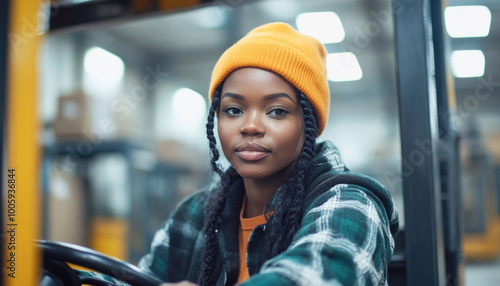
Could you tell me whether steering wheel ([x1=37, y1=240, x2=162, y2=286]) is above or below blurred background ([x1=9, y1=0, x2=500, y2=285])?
below

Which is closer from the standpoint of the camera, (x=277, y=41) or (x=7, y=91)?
(x=7, y=91)

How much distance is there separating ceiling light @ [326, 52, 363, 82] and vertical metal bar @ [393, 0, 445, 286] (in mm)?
5786

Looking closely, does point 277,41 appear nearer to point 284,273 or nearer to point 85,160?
point 284,273

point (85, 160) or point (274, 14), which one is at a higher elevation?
point (274, 14)

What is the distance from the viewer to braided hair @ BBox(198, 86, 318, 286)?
3.89 feet

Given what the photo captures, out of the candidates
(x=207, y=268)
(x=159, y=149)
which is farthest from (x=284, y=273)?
(x=159, y=149)

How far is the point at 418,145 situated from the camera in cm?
111

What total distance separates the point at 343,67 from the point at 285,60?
6602 millimetres

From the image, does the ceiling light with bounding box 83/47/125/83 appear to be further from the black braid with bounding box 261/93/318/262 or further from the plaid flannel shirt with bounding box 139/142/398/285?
the black braid with bounding box 261/93/318/262

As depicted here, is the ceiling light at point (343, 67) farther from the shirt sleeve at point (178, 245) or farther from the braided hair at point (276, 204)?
the braided hair at point (276, 204)

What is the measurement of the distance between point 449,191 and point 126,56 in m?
7.39

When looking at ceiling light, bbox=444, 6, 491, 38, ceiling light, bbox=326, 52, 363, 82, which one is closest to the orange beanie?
ceiling light, bbox=444, 6, 491, 38

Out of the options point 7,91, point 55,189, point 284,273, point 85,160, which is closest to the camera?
point 7,91

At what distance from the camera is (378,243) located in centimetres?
98
